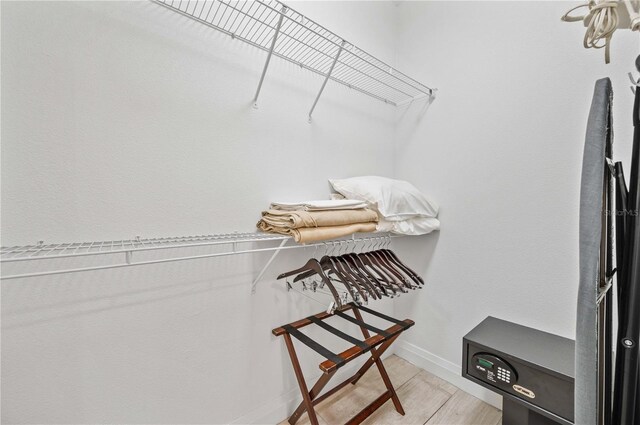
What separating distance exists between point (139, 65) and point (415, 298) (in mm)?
2062

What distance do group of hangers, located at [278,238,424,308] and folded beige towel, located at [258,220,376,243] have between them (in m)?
0.13

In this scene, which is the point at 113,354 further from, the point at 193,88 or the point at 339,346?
the point at 339,346

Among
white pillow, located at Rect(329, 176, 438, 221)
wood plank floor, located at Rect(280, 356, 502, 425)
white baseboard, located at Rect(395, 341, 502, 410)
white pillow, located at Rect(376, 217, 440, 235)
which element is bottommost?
wood plank floor, located at Rect(280, 356, 502, 425)

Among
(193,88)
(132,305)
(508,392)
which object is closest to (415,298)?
(508,392)

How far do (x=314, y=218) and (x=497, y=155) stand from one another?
1163 millimetres

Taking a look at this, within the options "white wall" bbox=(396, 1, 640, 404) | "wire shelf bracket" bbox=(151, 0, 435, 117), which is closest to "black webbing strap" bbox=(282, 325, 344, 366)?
"white wall" bbox=(396, 1, 640, 404)

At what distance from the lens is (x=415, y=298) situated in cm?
196

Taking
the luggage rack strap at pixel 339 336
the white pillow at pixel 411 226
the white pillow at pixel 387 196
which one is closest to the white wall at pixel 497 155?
the white pillow at pixel 411 226

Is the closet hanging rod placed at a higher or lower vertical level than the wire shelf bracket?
lower

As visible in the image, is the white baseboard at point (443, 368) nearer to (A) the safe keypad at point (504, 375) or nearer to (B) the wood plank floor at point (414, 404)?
(B) the wood plank floor at point (414, 404)

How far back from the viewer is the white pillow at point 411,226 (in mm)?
1498

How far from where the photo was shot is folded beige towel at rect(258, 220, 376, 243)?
1149 mm

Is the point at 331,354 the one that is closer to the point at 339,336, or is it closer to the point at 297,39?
the point at 339,336

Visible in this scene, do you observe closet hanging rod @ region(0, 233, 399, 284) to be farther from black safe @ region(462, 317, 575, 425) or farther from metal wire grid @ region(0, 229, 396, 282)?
black safe @ region(462, 317, 575, 425)
